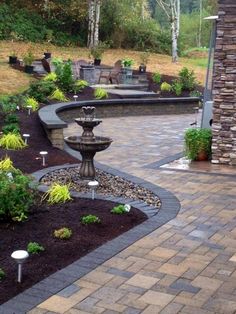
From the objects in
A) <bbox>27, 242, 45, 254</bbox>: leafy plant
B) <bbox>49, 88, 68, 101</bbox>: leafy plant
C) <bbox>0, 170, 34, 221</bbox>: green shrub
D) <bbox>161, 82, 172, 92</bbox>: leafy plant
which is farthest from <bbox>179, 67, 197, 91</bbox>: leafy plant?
<bbox>27, 242, 45, 254</bbox>: leafy plant

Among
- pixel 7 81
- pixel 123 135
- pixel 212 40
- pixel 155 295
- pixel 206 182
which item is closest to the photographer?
pixel 155 295

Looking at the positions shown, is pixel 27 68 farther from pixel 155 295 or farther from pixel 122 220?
pixel 155 295

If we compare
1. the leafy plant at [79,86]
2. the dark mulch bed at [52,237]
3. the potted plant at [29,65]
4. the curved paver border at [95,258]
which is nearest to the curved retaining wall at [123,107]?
the leafy plant at [79,86]

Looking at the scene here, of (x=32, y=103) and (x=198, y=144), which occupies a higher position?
(x=32, y=103)

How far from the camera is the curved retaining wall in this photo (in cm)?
1290

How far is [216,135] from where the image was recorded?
351 inches

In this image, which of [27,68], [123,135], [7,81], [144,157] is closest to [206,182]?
[144,157]

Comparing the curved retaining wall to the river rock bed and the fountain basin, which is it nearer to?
the river rock bed

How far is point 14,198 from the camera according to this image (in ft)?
17.5

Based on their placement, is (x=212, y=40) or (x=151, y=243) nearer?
(x=151, y=243)

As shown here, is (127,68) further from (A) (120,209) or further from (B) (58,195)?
(A) (120,209)

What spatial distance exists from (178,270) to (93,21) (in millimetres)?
22650

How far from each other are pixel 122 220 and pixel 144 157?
3894mm

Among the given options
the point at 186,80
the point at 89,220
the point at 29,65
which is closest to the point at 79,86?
the point at 29,65
